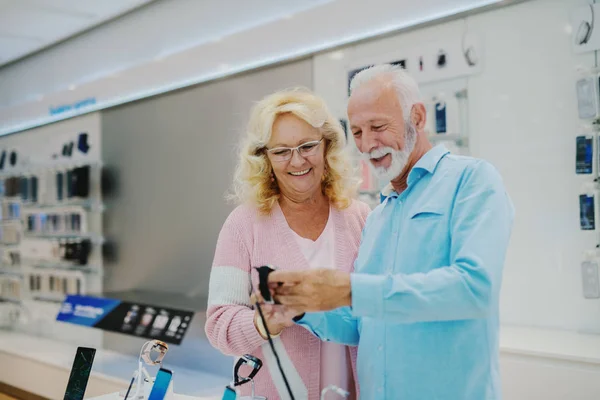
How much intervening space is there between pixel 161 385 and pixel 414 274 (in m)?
0.85

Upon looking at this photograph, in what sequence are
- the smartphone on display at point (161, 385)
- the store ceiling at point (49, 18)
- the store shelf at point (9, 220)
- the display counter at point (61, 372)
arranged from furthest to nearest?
1. the store shelf at point (9, 220)
2. the store ceiling at point (49, 18)
3. the display counter at point (61, 372)
4. the smartphone on display at point (161, 385)

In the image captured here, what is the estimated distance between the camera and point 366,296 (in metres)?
1.14

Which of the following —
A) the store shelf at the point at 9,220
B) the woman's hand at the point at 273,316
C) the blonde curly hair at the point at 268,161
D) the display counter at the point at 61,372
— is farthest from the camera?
the store shelf at the point at 9,220

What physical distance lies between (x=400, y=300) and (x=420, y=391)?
1.14 feet

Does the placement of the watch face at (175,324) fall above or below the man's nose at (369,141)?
below

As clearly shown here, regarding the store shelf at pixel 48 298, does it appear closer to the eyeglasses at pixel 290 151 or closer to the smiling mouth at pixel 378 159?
the eyeglasses at pixel 290 151

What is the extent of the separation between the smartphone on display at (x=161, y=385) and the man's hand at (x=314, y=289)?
0.61m

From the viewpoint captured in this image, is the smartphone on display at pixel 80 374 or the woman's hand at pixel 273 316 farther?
the smartphone on display at pixel 80 374

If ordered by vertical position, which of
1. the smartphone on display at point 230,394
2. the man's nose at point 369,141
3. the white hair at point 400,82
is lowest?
the smartphone on display at point 230,394

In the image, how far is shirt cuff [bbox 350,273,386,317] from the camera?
3.72ft

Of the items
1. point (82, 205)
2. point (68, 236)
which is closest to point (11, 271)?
point (68, 236)

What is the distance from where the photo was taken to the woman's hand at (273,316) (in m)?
1.28

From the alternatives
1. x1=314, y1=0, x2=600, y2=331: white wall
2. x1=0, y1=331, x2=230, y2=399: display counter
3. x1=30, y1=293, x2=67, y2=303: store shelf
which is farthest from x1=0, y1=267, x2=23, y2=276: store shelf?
x1=314, y1=0, x2=600, y2=331: white wall

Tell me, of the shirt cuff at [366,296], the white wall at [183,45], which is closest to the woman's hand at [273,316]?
the shirt cuff at [366,296]
